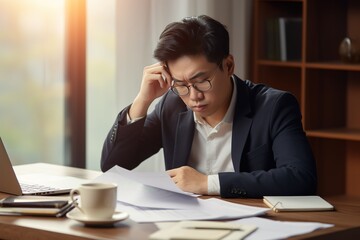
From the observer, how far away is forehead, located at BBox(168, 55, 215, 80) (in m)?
2.55

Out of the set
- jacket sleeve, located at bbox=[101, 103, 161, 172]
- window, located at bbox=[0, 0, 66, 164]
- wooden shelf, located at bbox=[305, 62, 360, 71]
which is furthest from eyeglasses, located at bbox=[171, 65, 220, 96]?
wooden shelf, located at bbox=[305, 62, 360, 71]

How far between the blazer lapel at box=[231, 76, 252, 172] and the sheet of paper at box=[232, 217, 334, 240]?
0.62 meters

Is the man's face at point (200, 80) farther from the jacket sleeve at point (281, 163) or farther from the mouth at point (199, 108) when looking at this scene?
the jacket sleeve at point (281, 163)

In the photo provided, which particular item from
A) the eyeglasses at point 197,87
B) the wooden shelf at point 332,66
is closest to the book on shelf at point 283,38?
the wooden shelf at point 332,66

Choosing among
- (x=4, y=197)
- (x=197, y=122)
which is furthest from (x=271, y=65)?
(x=4, y=197)

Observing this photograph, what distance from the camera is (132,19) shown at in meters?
3.95

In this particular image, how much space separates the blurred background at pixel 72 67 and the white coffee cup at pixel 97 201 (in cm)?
191

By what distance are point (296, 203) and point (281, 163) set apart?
324mm

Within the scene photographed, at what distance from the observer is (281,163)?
8.19ft

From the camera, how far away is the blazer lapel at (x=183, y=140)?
8.92 ft

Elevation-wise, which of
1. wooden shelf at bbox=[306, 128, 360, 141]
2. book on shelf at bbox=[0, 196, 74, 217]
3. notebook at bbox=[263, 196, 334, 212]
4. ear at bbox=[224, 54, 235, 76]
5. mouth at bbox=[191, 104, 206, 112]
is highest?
ear at bbox=[224, 54, 235, 76]

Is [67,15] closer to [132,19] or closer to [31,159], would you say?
[132,19]

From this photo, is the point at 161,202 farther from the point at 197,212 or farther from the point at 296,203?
the point at 296,203

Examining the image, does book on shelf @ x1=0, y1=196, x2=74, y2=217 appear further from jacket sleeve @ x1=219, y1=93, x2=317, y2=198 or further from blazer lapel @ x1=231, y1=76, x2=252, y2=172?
blazer lapel @ x1=231, y1=76, x2=252, y2=172
